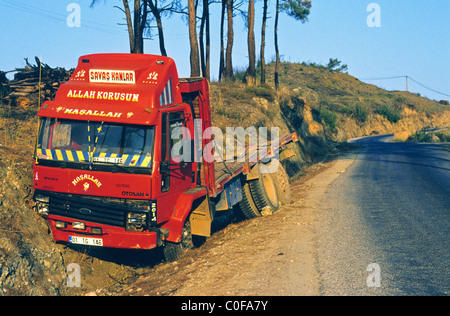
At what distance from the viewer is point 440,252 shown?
25.6 ft

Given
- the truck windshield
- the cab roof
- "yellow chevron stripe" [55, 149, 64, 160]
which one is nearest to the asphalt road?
the truck windshield

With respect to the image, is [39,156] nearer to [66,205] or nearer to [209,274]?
[66,205]

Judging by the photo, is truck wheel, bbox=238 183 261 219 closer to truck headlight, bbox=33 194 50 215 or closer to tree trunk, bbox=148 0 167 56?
truck headlight, bbox=33 194 50 215

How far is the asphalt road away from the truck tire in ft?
4.31

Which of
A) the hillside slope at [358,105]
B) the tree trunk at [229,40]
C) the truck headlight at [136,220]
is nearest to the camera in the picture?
the truck headlight at [136,220]

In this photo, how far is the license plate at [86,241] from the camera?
7.28 meters

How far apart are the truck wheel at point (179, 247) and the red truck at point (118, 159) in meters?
0.02

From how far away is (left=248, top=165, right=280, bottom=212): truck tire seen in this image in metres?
11.5

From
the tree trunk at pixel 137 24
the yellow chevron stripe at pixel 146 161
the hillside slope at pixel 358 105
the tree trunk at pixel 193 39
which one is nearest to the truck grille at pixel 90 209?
the yellow chevron stripe at pixel 146 161

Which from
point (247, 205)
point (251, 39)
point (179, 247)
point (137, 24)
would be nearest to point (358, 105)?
point (251, 39)

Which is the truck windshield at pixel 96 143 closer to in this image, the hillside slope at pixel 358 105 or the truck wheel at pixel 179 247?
the truck wheel at pixel 179 247
